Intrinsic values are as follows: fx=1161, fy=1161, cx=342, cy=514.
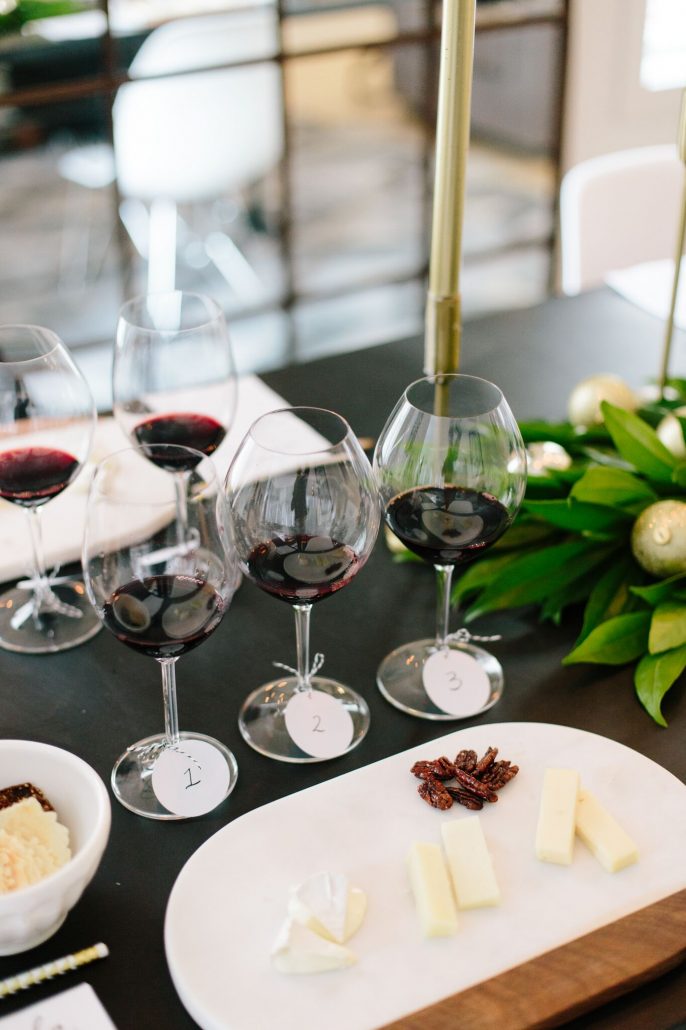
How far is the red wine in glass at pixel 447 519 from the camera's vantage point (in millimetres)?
932

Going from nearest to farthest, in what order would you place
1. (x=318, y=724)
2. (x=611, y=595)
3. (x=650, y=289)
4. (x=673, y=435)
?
(x=318, y=724) < (x=611, y=595) < (x=673, y=435) < (x=650, y=289)

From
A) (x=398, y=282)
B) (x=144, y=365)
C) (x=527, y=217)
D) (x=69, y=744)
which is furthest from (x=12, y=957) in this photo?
(x=527, y=217)

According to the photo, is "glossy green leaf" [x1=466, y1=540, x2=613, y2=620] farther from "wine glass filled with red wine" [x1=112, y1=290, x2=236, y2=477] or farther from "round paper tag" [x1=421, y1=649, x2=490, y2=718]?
"wine glass filled with red wine" [x1=112, y1=290, x2=236, y2=477]

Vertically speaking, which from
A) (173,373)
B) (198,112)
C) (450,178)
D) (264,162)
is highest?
(450,178)

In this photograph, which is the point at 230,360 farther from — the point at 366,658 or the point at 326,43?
the point at 326,43

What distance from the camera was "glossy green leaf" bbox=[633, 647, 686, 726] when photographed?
3.09 feet

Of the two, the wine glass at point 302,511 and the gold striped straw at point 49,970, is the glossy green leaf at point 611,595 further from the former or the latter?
the gold striped straw at point 49,970

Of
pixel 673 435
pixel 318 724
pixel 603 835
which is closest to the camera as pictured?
pixel 603 835

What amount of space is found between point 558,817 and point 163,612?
1.03ft

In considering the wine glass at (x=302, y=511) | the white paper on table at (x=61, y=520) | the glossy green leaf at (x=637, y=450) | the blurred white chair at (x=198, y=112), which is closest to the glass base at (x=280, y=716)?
the wine glass at (x=302, y=511)

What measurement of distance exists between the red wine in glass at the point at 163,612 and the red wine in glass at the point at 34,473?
23 cm

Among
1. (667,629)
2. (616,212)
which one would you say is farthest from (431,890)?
(616,212)

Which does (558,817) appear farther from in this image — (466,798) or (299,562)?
(299,562)

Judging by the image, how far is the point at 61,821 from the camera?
79 centimetres
